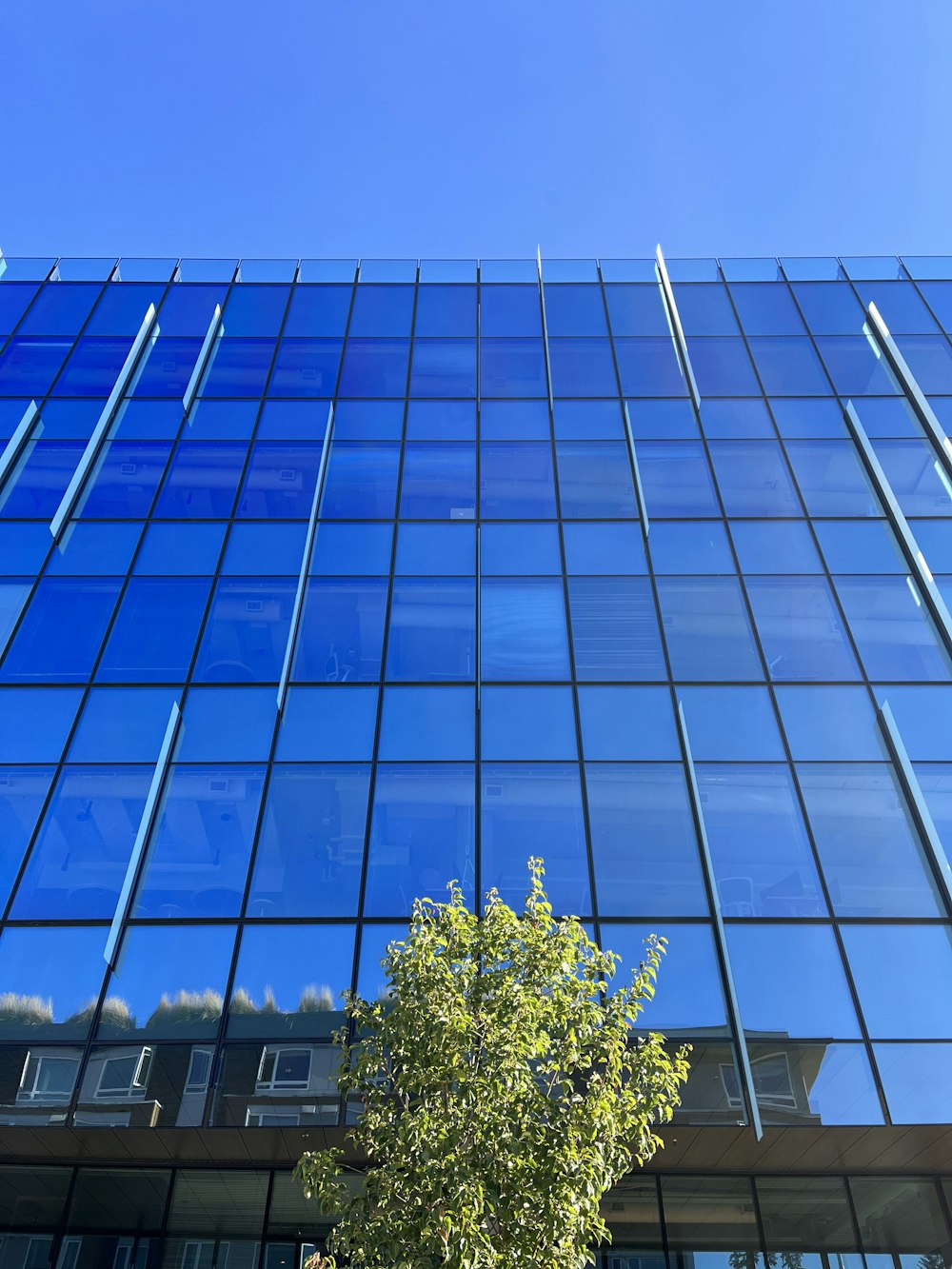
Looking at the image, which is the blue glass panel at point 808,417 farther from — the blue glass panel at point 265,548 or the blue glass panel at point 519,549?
the blue glass panel at point 265,548

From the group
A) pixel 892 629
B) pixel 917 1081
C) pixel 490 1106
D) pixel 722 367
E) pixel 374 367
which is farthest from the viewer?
pixel 374 367

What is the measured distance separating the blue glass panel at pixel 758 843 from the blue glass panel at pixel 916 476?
7.45 metres

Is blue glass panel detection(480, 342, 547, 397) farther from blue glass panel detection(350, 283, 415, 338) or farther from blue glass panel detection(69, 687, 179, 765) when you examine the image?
blue glass panel detection(69, 687, 179, 765)

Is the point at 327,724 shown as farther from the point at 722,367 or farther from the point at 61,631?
the point at 722,367

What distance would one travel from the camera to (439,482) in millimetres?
20266

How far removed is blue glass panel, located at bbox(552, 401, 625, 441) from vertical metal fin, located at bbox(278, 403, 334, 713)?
512 centimetres

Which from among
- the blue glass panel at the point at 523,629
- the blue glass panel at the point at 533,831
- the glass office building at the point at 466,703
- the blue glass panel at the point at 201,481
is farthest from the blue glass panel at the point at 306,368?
the blue glass panel at the point at 533,831

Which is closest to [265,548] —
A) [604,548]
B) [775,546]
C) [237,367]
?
[237,367]

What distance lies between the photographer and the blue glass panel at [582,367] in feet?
73.1

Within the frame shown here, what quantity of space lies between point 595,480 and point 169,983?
12.8 meters

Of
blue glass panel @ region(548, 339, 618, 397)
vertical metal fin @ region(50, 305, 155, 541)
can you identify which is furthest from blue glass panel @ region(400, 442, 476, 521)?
vertical metal fin @ region(50, 305, 155, 541)

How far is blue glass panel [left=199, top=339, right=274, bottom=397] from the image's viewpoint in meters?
22.3

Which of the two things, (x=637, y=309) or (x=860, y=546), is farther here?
(x=637, y=309)

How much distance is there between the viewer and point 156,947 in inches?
526
